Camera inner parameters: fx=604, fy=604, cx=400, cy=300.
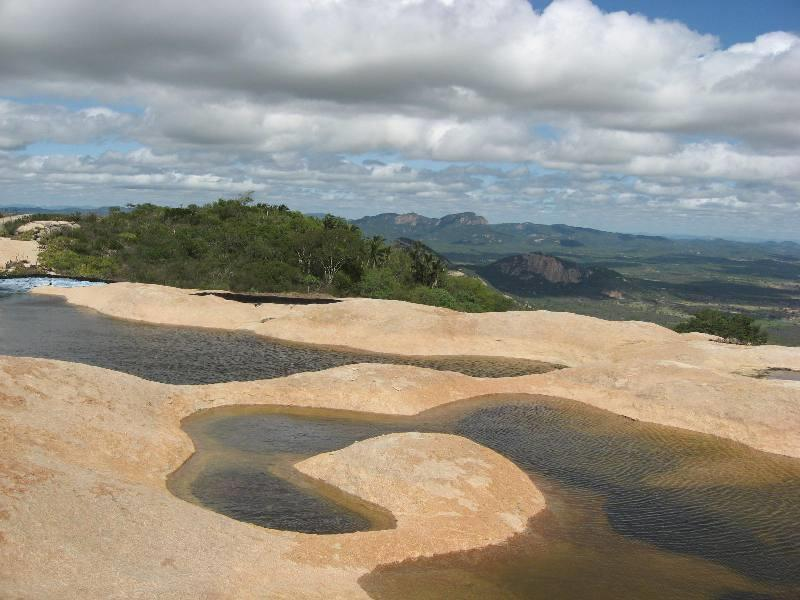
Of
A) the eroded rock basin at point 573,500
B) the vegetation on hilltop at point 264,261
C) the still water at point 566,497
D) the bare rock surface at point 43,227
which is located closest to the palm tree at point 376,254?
the vegetation on hilltop at point 264,261

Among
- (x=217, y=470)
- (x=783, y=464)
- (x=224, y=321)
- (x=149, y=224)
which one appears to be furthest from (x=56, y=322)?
(x=149, y=224)

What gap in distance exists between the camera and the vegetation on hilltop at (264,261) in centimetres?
9419

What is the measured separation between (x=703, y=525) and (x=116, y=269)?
10008cm

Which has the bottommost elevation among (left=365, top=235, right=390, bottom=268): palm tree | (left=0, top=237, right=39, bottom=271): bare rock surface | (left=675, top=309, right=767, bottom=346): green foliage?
(left=675, top=309, right=767, bottom=346): green foliage

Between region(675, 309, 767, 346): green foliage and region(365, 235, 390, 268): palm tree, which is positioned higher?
region(365, 235, 390, 268): palm tree

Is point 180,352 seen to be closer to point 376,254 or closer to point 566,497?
point 566,497

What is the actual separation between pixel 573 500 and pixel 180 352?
114ft

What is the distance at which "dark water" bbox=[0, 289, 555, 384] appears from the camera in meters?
43.1

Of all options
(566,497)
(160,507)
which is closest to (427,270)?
(566,497)

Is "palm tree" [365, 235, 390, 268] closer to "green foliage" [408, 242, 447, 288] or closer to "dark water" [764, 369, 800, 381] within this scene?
"green foliage" [408, 242, 447, 288]

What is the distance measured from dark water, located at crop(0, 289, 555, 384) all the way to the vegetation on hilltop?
3358 cm

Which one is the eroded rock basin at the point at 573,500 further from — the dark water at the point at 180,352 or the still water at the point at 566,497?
the dark water at the point at 180,352

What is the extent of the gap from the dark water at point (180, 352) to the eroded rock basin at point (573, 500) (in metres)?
10.5

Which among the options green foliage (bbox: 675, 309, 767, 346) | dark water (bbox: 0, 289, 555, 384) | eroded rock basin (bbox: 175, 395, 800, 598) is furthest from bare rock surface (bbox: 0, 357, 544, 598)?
green foliage (bbox: 675, 309, 767, 346)
